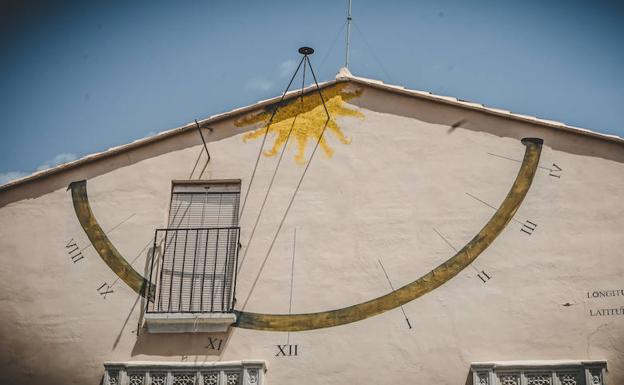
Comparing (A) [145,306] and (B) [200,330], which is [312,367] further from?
(A) [145,306]

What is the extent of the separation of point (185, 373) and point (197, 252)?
1560mm

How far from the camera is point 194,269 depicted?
462 inches

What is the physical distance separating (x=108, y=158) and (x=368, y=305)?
155 inches

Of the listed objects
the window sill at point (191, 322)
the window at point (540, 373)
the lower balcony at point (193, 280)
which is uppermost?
the lower balcony at point (193, 280)

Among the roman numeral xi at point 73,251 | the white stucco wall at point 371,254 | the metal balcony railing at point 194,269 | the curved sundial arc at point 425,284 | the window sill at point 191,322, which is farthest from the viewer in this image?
the roman numeral xi at point 73,251

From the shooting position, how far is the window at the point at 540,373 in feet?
33.4

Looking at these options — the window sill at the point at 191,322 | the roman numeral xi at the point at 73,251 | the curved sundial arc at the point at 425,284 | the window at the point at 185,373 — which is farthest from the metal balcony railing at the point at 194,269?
the roman numeral xi at the point at 73,251

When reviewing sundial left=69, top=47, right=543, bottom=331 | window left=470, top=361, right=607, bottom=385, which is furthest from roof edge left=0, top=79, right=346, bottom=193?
window left=470, top=361, right=607, bottom=385

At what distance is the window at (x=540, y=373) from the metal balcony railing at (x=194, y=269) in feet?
9.84

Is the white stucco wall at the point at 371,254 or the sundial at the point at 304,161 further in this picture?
the sundial at the point at 304,161

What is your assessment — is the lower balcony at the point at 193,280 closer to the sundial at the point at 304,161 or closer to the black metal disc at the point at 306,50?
the sundial at the point at 304,161

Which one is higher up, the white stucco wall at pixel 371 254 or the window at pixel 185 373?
the white stucco wall at pixel 371 254

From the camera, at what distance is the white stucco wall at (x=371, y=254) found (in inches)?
420

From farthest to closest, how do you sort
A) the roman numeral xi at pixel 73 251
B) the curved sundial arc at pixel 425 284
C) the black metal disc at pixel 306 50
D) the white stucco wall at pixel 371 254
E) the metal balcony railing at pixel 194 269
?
the black metal disc at pixel 306 50
the roman numeral xi at pixel 73 251
the metal balcony railing at pixel 194 269
the curved sundial arc at pixel 425 284
the white stucco wall at pixel 371 254
